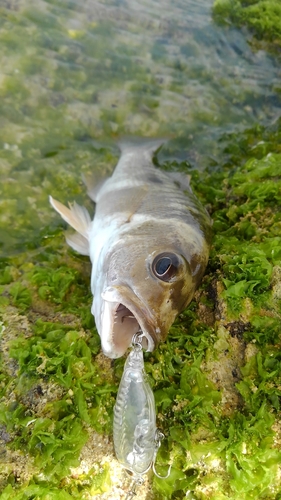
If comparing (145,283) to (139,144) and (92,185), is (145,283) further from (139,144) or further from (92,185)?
(139,144)

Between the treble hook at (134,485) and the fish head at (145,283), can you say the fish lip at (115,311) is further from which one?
the treble hook at (134,485)

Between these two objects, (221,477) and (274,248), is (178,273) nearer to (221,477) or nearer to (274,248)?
(274,248)

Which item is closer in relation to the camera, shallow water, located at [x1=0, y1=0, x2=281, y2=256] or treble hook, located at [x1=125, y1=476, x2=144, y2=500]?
treble hook, located at [x1=125, y1=476, x2=144, y2=500]

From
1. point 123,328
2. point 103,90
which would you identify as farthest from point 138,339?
point 103,90

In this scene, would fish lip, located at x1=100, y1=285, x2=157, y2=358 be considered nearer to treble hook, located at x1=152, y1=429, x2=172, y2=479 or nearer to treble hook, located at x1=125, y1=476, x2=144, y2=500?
treble hook, located at x1=152, y1=429, x2=172, y2=479

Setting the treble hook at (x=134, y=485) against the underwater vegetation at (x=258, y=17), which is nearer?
the treble hook at (x=134, y=485)

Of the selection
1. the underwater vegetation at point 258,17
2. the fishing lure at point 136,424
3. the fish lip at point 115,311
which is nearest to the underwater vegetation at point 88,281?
the fishing lure at point 136,424

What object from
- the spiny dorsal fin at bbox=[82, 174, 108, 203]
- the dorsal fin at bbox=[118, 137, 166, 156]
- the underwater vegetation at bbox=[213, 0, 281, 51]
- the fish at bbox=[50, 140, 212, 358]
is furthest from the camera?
the underwater vegetation at bbox=[213, 0, 281, 51]

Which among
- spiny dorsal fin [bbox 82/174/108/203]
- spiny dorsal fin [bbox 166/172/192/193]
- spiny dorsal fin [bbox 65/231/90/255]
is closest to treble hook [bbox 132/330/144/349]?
spiny dorsal fin [bbox 65/231/90/255]
